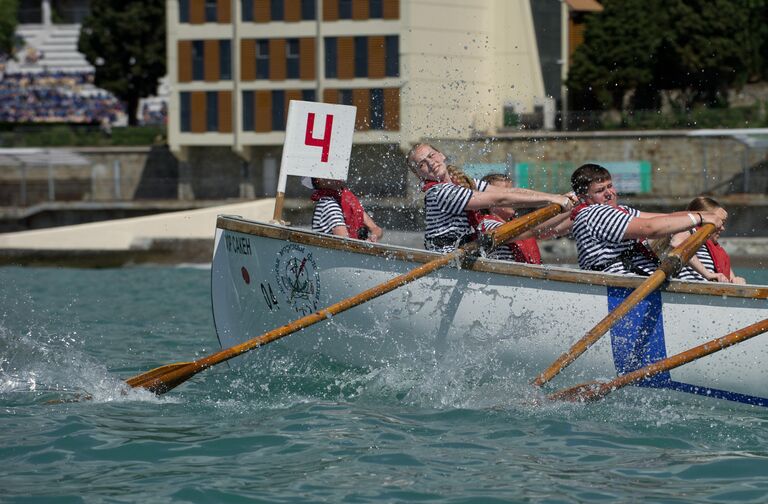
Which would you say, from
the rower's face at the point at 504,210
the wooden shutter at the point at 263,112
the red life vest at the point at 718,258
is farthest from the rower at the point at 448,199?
the wooden shutter at the point at 263,112

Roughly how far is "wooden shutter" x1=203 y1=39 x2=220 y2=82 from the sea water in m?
27.9

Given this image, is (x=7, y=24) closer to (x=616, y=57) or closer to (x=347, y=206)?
(x=616, y=57)

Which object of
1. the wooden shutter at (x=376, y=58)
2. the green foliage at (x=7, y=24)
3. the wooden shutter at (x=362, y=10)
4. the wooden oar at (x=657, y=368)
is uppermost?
the green foliage at (x=7, y=24)

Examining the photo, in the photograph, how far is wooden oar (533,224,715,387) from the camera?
24.4ft

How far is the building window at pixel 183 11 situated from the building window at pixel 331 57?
4.60 metres

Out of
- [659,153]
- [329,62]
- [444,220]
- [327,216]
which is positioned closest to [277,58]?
[329,62]

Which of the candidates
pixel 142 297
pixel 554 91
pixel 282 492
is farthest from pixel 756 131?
pixel 282 492

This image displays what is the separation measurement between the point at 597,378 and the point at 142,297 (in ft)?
34.5

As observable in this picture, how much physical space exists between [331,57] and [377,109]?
3.27 meters

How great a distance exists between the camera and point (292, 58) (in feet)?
120

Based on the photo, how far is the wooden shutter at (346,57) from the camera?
35.4 metres

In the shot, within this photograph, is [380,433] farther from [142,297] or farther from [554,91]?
[554,91]

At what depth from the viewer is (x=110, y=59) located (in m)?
42.6

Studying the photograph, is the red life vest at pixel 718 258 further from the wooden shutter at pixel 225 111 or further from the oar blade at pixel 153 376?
the wooden shutter at pixel 225 111
